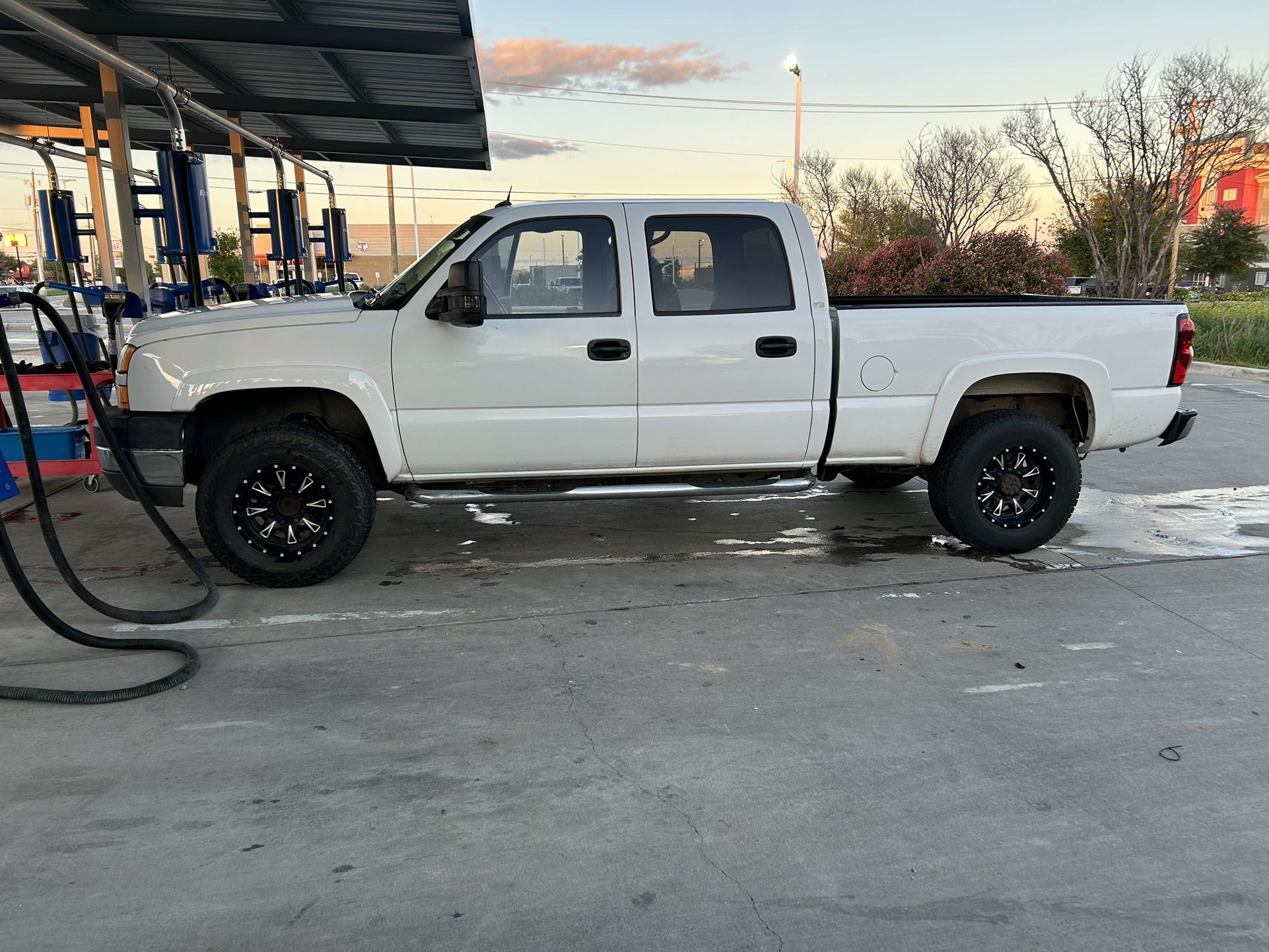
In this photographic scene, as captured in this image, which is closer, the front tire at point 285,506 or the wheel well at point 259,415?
the front tire at point 285,506

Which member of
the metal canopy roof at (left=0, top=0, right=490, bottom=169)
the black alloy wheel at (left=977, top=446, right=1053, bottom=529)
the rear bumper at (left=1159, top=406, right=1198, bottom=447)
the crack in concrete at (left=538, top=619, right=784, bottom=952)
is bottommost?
the crack in concrete at (left=538, top=619, right=784, bottom=952)

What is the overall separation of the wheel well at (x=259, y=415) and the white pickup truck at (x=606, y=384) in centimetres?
1

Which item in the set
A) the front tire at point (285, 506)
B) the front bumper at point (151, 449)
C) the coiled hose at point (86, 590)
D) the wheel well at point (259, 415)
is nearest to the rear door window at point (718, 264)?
the wheel well at point (259, 415)

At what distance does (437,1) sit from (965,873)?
29.9 ft

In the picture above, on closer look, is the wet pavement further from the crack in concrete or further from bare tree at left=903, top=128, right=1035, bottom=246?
bare tree at left=903, top=128, right=1035, bottom=246

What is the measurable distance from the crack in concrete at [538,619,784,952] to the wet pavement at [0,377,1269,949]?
12mm

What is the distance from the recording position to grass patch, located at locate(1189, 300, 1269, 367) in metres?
16.6

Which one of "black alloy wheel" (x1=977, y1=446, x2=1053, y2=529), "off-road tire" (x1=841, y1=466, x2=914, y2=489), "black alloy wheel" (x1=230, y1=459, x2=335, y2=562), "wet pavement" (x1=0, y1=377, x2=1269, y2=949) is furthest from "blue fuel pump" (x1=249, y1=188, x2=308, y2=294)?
"black alloy wheel" (x1=977, y1=446, x2=1053, y2=529)

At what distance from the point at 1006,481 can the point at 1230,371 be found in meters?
12.3

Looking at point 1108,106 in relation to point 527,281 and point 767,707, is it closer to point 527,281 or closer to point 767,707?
point 527,281

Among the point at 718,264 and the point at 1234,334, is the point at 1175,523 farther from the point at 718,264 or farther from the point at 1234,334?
the point at 1234,334

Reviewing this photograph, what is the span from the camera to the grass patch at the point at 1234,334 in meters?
16.6

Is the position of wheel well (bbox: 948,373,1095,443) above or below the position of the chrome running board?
above

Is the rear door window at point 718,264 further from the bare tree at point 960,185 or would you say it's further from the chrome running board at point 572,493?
the bare tree at point 960,185
